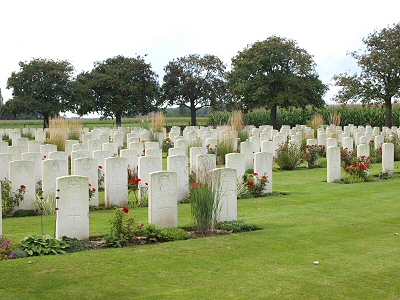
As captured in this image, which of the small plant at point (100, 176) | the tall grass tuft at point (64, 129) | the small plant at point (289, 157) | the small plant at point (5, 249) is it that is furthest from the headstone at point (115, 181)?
the tall grass tuft at point (64, 129)

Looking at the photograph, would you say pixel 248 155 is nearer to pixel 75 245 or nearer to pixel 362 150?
pixel 362 150

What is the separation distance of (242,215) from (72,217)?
376 cm

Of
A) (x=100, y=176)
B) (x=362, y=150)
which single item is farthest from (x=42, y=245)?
(x=362, y=150)

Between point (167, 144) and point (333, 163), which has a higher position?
point (167, 144)

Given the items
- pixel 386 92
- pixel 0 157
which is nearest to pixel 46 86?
pixel 386 92

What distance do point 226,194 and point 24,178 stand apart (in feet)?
14.6

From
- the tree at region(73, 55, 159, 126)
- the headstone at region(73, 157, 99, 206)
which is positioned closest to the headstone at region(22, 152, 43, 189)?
the headstone at region(73, 157, 99, 206)

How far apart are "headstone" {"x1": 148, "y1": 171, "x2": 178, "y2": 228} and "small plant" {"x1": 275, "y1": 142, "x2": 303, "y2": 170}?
10640 mm

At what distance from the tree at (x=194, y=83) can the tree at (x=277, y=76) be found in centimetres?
810

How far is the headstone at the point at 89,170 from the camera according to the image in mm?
12141

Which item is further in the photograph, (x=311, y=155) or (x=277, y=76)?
(x=277, y=76)

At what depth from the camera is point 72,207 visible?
876 cm

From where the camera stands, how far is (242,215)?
1114 cm

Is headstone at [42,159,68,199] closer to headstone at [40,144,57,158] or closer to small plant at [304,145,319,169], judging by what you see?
headstone at [40,144,57,158]
